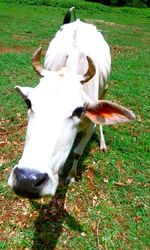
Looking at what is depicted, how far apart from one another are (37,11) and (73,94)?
24.5m

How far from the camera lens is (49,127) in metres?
3.05

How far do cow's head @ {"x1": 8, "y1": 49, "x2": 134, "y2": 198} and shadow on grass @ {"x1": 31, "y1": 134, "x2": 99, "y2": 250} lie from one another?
1.21m

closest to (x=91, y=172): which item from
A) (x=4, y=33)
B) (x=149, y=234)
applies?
(x=149, y=234)

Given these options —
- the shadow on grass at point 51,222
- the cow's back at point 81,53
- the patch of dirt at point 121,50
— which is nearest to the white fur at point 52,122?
the cow's back at point 81,53

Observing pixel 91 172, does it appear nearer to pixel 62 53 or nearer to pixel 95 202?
pixel 95 202

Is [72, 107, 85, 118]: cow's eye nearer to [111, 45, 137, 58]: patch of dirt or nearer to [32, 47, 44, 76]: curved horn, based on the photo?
[32, 47, 44, 76]: curved horn

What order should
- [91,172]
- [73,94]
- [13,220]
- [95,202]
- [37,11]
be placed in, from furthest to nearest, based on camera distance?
[37,11] < [91,172] < [95,202] < [13,220] < [73,94]

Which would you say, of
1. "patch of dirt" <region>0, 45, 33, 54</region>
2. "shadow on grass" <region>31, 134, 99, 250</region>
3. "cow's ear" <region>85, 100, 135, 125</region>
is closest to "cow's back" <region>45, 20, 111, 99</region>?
"cow's ear" <region>85, 100, 135, 125</region>

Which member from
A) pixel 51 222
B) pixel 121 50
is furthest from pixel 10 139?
pixel 121 50

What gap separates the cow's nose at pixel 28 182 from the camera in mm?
2768

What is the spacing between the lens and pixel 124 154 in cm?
596

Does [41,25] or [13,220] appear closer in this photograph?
[13,220]

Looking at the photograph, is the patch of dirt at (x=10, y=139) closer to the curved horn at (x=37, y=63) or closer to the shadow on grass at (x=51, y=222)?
the shadow on grass at (x=51, y=222)

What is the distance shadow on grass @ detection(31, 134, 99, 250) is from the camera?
13.5 ft
